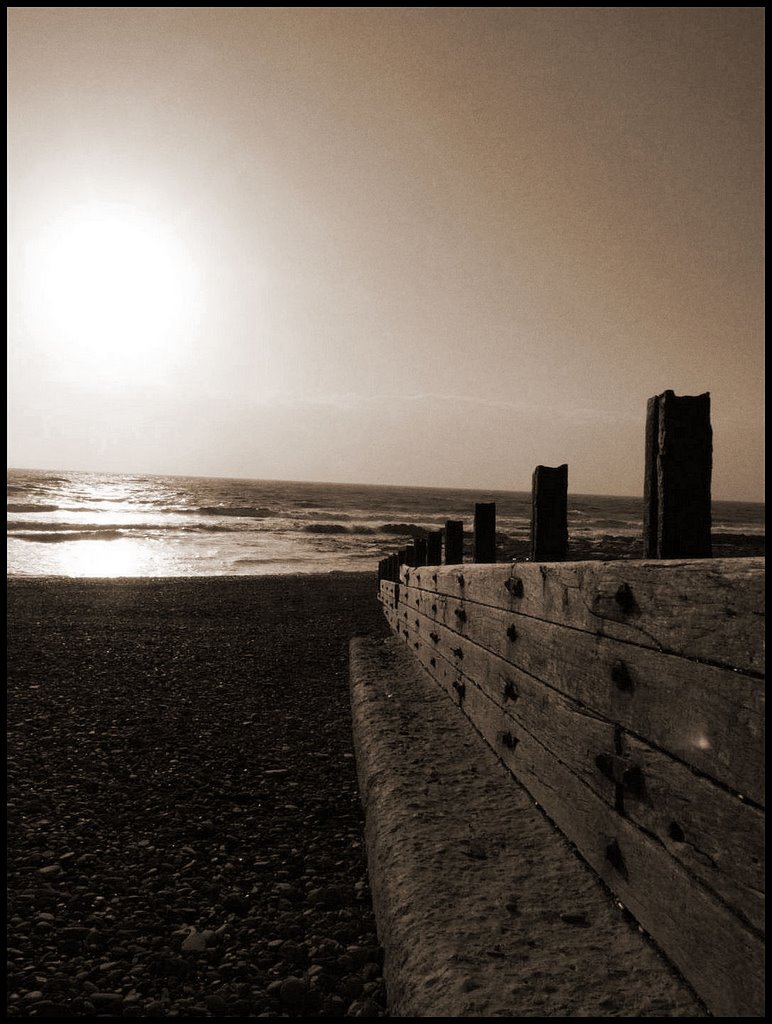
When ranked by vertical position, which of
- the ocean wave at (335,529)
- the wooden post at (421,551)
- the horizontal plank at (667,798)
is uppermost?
the wooden post at (421,551)

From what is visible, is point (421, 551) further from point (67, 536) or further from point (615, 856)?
point (67, 536)

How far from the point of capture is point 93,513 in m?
34.5

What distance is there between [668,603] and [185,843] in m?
2.45

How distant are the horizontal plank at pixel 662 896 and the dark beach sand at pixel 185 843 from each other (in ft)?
2.66

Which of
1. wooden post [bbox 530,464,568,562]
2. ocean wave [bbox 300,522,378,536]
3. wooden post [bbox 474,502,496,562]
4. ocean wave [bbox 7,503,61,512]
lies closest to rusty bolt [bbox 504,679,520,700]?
wooden post [bbox 530,464,568,562]

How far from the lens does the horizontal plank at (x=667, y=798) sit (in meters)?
1.09

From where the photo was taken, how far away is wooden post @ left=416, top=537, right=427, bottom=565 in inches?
244

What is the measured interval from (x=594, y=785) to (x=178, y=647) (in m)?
6.31

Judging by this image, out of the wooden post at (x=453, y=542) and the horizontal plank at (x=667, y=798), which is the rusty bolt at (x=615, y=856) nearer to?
the horizontal plank at (x=667, y=798)

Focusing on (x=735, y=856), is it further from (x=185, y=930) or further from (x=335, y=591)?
(x=335, y=591)

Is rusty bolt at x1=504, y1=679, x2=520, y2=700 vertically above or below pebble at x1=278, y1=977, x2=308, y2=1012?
above

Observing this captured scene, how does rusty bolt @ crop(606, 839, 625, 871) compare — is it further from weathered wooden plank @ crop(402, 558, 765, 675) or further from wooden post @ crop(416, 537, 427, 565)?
wooden post @ crop(416, 537, 427, 565)

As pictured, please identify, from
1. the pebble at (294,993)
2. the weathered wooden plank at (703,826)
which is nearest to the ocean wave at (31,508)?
the pebble at (294,993)

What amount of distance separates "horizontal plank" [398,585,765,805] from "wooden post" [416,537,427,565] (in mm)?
3789
